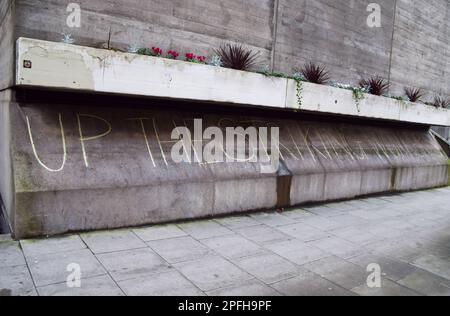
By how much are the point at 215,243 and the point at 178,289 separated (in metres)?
1.49

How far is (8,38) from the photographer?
556 centimetres

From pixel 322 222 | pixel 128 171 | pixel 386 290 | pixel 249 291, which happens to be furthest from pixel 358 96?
pixel 249 291

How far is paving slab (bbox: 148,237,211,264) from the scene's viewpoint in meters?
4.62

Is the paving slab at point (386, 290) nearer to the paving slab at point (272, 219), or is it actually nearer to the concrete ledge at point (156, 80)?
the paving slab at point (272, 219)

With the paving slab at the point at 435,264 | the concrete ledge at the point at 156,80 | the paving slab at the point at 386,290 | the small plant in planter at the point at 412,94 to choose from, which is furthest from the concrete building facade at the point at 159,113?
the paving slab at the point at 386,290

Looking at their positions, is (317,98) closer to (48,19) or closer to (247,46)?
(247,46)

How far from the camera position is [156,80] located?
5.82 meters

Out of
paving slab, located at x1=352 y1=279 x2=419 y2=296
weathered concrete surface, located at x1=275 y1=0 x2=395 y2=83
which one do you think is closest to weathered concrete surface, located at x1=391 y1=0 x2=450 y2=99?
weathered concrete surface, located at x1=275 y1=0 x2=395 y2=83

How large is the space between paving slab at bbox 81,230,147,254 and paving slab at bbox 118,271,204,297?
92cm

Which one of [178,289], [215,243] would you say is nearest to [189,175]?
[215,243]

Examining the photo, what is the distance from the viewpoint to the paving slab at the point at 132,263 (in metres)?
4.05

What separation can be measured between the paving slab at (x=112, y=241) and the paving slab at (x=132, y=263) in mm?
148

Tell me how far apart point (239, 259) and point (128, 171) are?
2.24m

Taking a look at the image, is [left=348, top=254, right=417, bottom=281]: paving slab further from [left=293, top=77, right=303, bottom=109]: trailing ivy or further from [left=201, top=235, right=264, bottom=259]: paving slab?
[left=293, top=77, right=303, bottom=109]: trailing ivy
